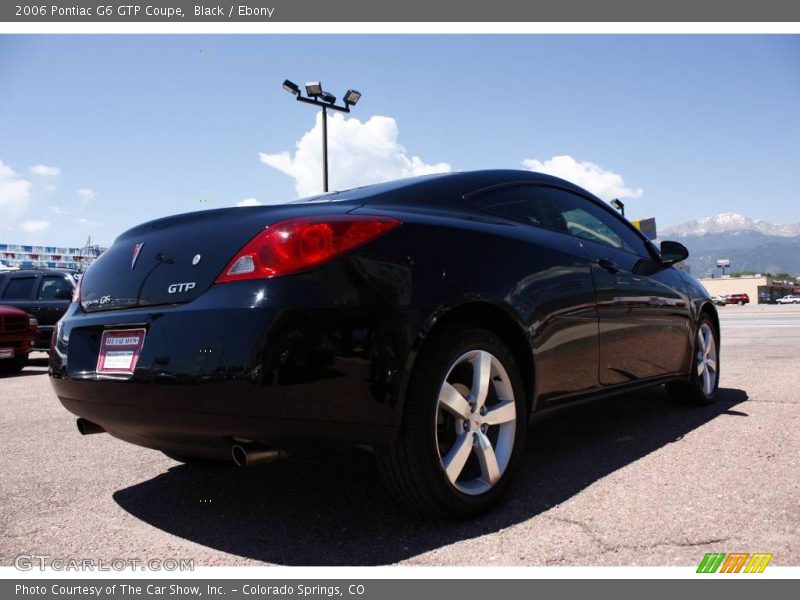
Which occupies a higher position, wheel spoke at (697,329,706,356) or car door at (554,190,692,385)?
car door at (554,190,692,385)

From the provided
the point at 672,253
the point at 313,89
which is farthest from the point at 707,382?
the point at 313,89

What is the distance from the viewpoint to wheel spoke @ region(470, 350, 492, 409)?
2.53m

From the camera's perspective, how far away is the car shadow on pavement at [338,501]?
229 cm

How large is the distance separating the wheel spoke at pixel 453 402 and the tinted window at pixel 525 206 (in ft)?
3.06

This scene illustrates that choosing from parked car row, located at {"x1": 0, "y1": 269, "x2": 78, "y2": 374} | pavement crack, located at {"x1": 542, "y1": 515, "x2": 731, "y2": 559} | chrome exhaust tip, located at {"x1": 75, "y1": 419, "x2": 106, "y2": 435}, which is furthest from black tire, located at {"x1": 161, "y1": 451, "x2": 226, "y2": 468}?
parked car row, located at {"x1": 0, "y1": 269, "x2": 78, "y2": 374}

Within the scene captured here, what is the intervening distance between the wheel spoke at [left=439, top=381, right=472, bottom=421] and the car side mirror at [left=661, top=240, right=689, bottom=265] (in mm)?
2421

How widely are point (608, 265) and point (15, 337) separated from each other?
8.89 m

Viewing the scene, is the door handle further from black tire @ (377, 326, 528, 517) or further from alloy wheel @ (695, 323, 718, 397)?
alloy wheel @ (695, 323, 718, 397)

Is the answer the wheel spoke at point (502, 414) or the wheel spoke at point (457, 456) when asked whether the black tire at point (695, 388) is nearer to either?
the wheel spoke at point (502, 414)

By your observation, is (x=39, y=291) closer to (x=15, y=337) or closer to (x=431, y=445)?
(x=15, y=337)

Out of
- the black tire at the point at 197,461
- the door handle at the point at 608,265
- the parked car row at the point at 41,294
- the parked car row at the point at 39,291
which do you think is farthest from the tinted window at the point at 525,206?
the parked car row at the point at 39,291

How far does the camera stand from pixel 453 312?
97.3 inches
